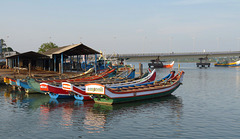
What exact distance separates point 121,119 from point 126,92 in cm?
580

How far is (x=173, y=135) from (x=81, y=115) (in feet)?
29.1

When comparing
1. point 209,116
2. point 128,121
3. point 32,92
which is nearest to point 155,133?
point 128,121

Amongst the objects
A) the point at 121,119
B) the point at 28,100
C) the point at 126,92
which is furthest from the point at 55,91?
the point at 121,119

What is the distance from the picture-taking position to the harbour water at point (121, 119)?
1812 cm

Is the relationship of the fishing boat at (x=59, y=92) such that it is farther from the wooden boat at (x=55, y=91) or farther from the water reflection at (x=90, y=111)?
the water reflection at (x=90, y=111)

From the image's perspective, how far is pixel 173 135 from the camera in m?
17.7

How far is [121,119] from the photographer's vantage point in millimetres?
21875

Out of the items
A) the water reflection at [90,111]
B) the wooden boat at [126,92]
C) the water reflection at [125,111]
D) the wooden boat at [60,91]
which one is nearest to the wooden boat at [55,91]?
the wooden boat at [60,91]

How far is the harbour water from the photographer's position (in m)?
18.1

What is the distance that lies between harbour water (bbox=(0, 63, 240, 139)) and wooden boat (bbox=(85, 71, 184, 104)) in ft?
2.30

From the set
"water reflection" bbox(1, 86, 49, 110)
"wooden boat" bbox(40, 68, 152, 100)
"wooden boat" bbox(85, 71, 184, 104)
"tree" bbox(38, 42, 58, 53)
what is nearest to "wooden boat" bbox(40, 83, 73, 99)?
"wooden boat" bbox(40, 68, 152, 100)

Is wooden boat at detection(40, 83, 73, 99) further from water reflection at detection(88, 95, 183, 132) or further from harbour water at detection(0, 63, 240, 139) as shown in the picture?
water reflection at detection(88, 95, 183, 132)

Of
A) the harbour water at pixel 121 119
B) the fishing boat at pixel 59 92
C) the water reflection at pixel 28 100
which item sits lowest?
the harbour water at pixel 121 119

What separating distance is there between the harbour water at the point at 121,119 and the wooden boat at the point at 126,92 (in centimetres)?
70
